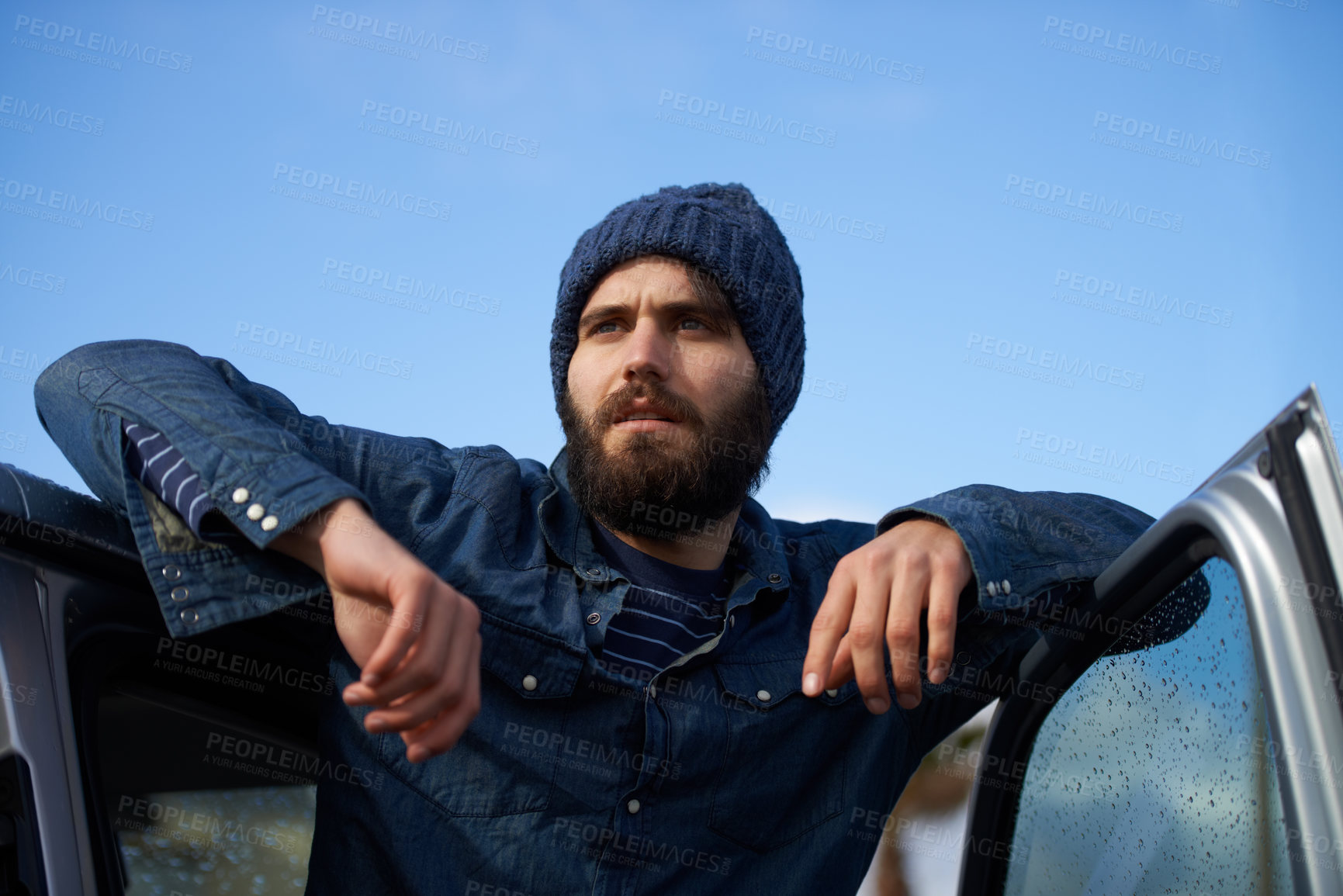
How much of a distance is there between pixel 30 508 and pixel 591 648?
1091 millimetres

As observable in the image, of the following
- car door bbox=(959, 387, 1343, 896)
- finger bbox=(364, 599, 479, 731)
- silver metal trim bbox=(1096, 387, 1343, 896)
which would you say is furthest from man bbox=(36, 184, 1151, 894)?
silver metal trim bbox=(1096, 387, 1343, 896)

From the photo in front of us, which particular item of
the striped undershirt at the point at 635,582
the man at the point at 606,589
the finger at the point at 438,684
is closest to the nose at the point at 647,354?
the man at the point at 606,589

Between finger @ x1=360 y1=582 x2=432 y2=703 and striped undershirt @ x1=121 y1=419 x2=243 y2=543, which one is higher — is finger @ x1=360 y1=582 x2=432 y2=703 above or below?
below

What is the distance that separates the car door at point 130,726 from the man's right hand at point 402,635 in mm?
266

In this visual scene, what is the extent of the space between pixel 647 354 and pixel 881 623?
3.63ft

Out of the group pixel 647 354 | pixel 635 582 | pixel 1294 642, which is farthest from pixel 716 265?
pixel 1294 642

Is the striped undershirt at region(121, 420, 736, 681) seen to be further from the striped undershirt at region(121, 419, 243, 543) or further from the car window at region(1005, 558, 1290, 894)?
the car window at region(1005, 558, 1290, 894)

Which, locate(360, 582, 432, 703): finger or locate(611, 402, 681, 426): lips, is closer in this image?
locate(360, 582, 432, 703): finger

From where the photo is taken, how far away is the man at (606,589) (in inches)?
60.0

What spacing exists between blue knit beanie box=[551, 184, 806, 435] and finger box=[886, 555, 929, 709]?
1.29 metres

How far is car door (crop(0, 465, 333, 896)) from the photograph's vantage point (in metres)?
1.36

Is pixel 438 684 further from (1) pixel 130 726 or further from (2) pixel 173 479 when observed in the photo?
(1) pixel 130 726

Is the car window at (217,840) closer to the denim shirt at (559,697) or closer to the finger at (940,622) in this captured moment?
the denim shirt at (559,697)

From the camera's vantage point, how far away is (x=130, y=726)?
1734mm
